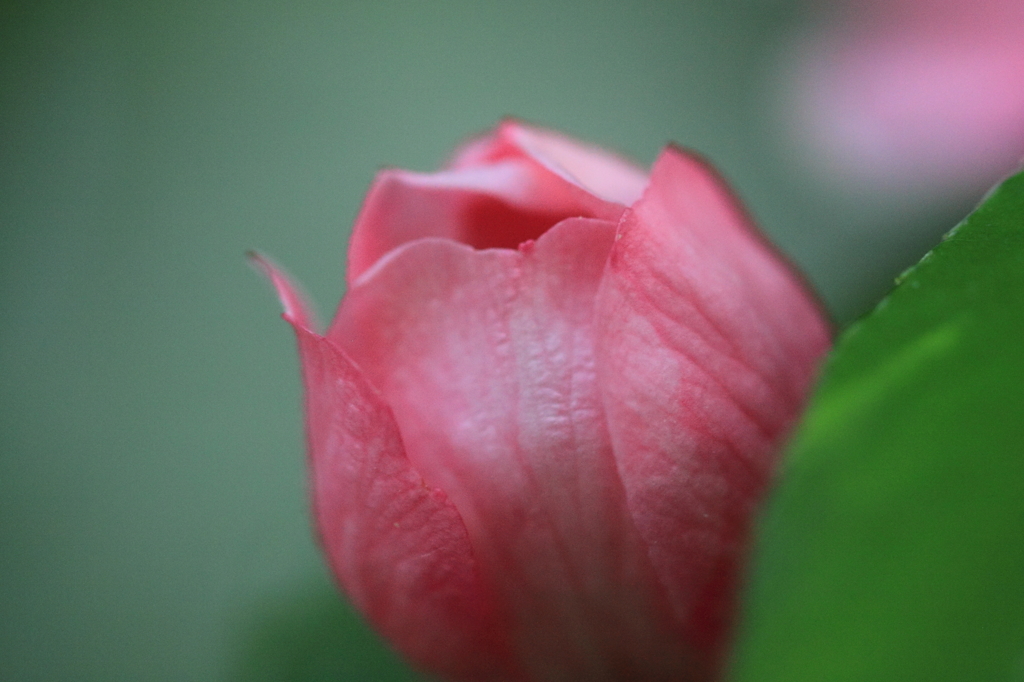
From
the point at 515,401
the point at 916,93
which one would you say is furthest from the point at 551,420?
the point at 916,93

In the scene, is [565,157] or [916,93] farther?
[916,93]

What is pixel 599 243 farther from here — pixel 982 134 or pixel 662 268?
pixel 982 134

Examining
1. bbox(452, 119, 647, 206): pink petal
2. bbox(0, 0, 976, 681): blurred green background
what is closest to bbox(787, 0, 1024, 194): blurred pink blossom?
bbox(0, 0, 976, 681): blurred green background

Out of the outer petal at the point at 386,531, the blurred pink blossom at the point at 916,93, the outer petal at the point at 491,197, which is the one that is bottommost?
the outer petal at the point at 386,531

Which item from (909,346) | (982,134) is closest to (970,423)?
(909,346)

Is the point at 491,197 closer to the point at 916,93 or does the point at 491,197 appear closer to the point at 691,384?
the point at 691,384

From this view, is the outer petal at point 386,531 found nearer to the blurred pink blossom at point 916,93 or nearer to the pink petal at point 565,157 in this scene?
the pink petal at point 565,157

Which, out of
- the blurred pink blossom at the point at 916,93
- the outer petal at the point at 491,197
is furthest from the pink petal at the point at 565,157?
the blurred pink blossom at the point at 916,93
